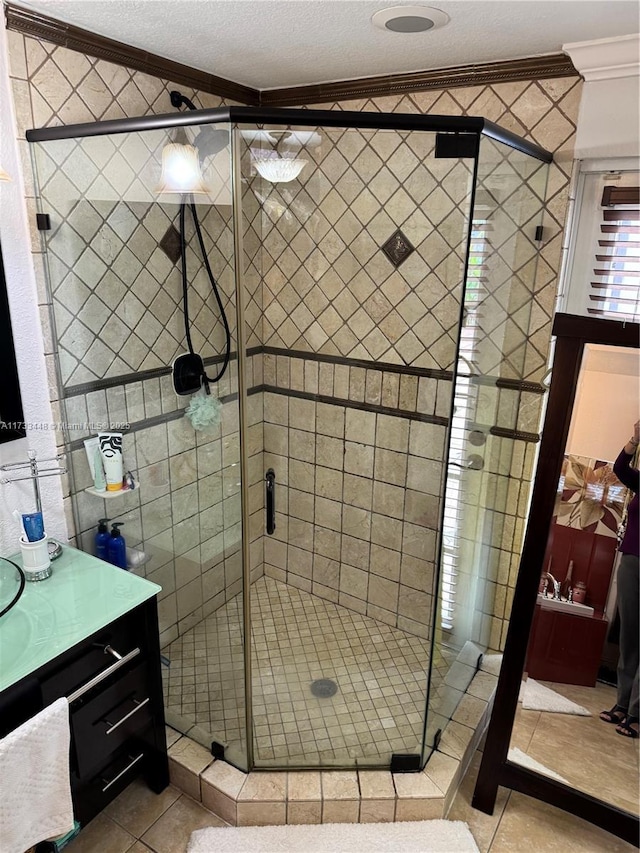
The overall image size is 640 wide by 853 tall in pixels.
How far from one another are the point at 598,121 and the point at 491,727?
6.53 feet

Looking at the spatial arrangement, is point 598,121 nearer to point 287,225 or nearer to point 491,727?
point 287,225

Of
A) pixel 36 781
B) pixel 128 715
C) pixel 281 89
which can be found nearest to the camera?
pixel 36 781

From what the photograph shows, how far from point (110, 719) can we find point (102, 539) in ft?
2.03

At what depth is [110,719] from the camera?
173 centimetres

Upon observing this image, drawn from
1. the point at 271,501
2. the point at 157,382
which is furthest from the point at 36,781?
the point at 157,382

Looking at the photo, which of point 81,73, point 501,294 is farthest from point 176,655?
point 81,73

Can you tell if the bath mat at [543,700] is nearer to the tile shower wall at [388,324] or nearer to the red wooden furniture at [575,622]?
the red wooden furniture at [575,622]

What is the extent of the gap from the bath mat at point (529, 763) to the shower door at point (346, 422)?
30 centimetres

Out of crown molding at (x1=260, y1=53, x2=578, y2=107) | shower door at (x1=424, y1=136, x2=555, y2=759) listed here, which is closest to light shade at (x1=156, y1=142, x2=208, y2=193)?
shower door at (x1=424, y1=136, x2=555, y2=759)

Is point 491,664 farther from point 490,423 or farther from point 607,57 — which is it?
point 607,57

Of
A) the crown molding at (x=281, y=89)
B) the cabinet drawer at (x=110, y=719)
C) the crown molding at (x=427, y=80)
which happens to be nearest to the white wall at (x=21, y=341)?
the crown molding at (x=281, y=89)

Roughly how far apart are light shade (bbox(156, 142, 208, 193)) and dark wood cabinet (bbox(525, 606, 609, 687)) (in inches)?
65.8

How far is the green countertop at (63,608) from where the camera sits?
151cm

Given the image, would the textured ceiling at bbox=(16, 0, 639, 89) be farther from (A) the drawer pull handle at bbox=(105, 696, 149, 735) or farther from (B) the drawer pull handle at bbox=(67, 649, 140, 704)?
(A) the drawer pull handle at bbox=(105, 696, 149, 735)
